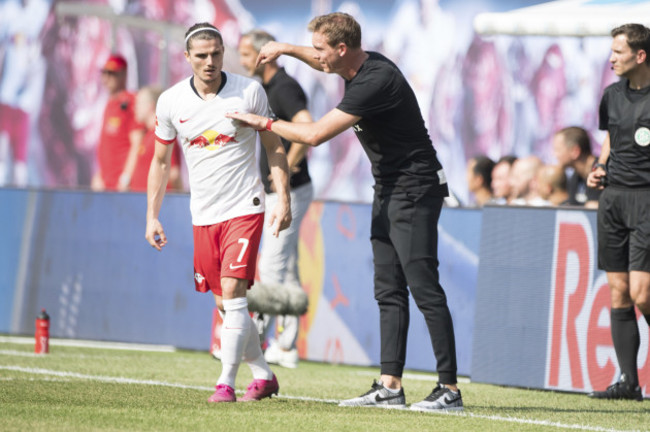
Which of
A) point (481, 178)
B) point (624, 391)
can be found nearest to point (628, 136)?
point (624, 391)

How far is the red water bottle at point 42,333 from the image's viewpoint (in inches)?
409

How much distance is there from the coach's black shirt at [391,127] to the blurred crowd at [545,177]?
7.78ft

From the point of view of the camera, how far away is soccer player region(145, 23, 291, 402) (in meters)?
7.25

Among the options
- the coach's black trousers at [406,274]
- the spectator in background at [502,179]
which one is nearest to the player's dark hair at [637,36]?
the coach's black trousers at [406,274]

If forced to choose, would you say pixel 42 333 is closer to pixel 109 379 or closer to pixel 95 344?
pixel 95 344

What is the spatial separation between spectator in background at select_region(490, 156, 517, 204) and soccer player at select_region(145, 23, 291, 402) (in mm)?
4905

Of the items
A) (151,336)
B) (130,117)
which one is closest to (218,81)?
(151,336)

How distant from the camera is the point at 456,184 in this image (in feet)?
51.1

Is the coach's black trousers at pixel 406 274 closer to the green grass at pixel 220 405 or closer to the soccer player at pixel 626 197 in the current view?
the green grass at pixel 220 405

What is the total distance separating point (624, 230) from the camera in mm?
8578

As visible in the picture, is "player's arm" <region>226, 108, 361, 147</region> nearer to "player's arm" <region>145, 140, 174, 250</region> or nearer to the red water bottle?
"player's arm" <region>145, 140, 174, 250</region>

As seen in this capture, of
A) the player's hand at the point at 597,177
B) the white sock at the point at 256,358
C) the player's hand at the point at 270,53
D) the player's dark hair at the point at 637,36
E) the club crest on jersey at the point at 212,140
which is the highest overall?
the player's dark hair at the point at 637,36

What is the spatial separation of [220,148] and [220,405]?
1435mm

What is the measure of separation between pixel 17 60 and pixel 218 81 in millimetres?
14308
